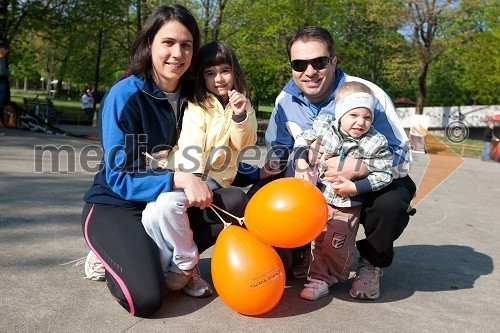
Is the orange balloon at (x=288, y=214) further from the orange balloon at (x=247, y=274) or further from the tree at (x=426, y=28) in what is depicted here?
the tree at (x=426, y=28)

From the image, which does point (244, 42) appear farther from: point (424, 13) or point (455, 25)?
point (455, 25)

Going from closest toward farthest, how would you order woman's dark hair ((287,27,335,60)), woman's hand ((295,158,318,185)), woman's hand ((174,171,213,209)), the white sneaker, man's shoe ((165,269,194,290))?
woman's hand ((174,171,213,209)), man's shoe ((165,269,194,290)), the white sneaker, woman's hand ((295,158,318,185)), woman's dark hair ((287,27,335,60))

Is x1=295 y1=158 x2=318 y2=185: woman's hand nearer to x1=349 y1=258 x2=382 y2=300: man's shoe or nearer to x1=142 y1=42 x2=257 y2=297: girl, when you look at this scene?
x1=142 y1=42 x2=257 y2=297: girl

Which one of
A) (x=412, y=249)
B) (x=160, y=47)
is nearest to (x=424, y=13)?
(x=412, y=249)

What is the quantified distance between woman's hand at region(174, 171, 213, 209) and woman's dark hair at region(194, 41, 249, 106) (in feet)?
1.94

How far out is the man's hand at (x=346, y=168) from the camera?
325 cm

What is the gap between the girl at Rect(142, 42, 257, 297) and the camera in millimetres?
2986

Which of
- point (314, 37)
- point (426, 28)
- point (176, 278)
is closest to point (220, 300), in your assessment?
point (176, 278)

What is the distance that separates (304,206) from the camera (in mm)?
2865

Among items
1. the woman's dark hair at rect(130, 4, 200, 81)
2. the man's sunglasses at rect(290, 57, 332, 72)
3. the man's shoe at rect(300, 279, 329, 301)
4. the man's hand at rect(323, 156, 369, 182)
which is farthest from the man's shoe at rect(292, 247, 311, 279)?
the woman's dark hair at rect(130, 4, 200, 81)

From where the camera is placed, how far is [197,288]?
3219 mm

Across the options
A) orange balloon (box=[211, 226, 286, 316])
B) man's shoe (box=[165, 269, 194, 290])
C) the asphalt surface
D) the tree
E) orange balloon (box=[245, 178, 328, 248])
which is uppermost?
the tree

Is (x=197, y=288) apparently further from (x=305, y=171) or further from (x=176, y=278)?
(x=305, y=171)

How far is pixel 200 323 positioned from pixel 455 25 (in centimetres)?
3218
